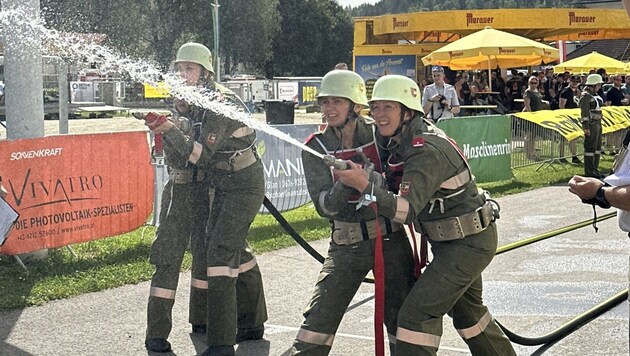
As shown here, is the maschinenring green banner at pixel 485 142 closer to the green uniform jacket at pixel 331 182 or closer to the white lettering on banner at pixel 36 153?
the white lettering on banner at pixel 36 153

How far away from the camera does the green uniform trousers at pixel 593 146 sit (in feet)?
55.3

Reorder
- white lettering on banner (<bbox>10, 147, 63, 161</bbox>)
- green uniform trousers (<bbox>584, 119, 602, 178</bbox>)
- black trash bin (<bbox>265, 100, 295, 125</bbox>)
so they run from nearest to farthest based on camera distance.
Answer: white lettering on banner (<bbox>10, 147, 63, 161</bbox>)
green uniform trousers (<bbox>584, 119, 602, 178</bbox>)
black trash bin (<bbox>265, 100, 295, 125</bbox>)

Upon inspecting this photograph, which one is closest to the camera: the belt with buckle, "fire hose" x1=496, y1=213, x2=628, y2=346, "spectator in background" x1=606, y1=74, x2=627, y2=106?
the belt with buckle

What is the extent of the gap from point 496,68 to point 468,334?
21307 mm

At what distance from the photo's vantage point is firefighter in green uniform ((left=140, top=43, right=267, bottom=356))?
6062 mm

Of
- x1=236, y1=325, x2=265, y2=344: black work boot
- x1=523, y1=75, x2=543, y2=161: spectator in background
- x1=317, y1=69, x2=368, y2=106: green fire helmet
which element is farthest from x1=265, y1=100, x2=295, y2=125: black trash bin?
x1=317, y1=69, x2=368, y2=106: green fire helmet

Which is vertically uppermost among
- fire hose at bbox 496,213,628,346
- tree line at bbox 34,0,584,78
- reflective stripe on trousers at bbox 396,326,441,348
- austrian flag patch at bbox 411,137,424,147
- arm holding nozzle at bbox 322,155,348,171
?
tree line at bbox 34,0,584,78

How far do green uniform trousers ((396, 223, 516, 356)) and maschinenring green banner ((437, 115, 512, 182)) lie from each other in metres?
9.86

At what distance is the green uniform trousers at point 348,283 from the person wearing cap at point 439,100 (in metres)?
10.7

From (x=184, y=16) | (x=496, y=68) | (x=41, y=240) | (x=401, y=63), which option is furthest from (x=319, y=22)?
(x=41, y=240)

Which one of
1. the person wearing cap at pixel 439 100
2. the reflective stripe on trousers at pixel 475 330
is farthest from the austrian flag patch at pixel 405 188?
the person wearing cap at pixel 439 100

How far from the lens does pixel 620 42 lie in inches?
2030

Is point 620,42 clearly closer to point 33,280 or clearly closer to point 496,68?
point 496,68

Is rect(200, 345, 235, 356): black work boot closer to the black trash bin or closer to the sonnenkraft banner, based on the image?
the sonnenkraft banner
